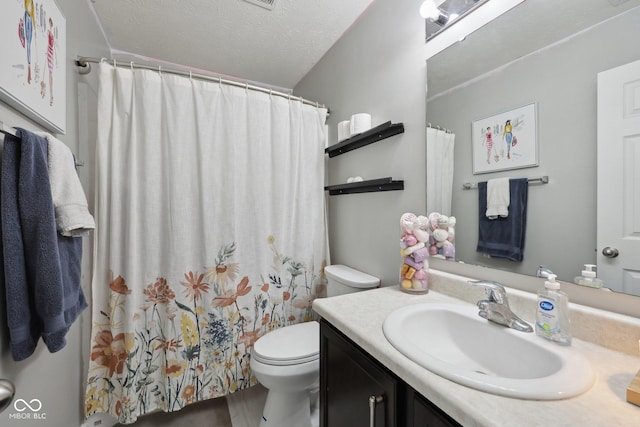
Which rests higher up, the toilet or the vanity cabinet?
the vanity cabinet

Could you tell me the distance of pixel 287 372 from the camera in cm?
118

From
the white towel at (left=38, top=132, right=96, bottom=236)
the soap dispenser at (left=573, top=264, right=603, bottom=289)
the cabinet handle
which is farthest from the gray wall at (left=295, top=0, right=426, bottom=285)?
the white towel at (left=38, top=132, right=96, bottom=236)

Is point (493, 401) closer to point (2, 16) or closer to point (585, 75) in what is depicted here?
point (585, 75)

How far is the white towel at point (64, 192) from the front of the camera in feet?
2.64

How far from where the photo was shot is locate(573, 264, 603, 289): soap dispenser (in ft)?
2.28

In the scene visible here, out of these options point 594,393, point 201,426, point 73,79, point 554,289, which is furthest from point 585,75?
point 201,426

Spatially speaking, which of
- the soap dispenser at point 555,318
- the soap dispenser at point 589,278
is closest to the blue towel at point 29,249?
the soap dispenser at point 555,318

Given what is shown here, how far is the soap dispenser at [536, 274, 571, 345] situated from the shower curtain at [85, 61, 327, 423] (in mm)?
1273

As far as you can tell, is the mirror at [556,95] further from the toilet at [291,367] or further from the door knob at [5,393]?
the door knob at [5,393]

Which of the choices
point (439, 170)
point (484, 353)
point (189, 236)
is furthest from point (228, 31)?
point (484, 353)

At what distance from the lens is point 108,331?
131cm

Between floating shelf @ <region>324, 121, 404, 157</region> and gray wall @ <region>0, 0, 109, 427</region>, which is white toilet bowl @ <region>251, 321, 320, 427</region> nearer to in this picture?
gray wall @ <region>0, 0, 109, 427</region>

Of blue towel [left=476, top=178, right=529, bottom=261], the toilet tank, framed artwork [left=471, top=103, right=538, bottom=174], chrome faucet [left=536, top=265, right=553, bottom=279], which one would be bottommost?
the toilet tank

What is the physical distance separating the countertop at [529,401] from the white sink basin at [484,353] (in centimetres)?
2
